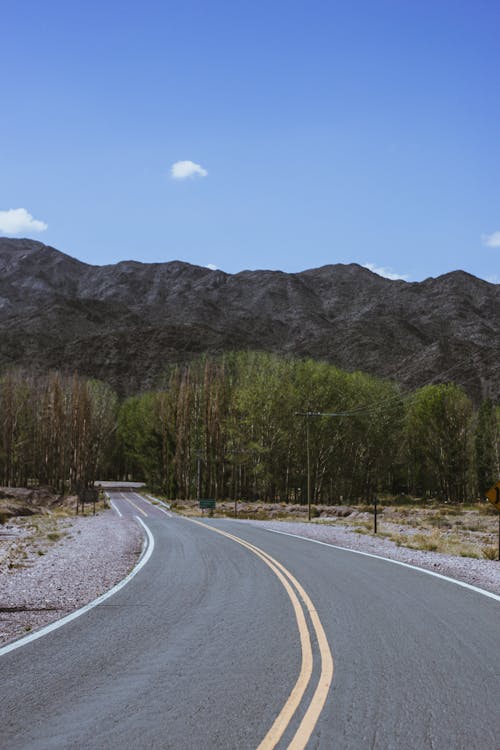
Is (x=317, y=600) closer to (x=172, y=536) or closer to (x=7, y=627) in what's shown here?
(x=7, y=627)

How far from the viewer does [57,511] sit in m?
52.9

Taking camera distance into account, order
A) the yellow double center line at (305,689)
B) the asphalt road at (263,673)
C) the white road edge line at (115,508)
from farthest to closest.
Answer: the white road edge line at (115,508) → the asphalt road at (263,673) → the yellow double center line at (305,689)

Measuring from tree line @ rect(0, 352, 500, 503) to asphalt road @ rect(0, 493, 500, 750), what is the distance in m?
45.7

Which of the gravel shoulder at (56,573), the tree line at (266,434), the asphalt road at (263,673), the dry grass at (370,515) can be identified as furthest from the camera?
the tree line at (266,434)

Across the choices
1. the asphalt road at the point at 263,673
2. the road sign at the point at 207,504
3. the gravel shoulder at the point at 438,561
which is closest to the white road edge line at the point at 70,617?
the asphalt road at the point at 263,673

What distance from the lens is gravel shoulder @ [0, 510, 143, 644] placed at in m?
10.1

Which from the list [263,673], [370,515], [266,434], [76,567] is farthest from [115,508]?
[263,673]

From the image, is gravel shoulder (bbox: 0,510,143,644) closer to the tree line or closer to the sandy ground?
the sandy ground

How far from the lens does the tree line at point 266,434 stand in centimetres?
6419

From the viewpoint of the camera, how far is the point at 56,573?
15492 mm

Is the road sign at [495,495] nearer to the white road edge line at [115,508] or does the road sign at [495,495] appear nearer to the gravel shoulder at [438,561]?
the gravel shoulder at [438,561]

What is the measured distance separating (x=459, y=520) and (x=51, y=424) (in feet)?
132

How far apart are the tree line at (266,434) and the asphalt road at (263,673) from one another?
150 feet

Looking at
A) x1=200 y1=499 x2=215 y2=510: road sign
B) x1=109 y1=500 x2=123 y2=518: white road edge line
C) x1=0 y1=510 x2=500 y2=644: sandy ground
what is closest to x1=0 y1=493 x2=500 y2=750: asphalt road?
x1=0 y1=510 x2=500 y2=644: sandy ground
